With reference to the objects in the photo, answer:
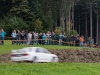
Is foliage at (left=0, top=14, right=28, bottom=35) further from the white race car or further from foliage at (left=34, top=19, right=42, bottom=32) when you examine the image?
the white race car

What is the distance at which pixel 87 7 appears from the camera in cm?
10175

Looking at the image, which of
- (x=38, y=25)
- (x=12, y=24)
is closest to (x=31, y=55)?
(x=12, y=24)

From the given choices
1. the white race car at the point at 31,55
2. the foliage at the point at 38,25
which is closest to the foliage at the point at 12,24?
the foliage at the point at 38,25

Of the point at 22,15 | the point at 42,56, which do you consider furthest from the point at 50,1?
the point at 42,56

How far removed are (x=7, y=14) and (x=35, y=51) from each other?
4049 cm

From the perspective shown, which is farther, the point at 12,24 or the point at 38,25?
the point at 38,25

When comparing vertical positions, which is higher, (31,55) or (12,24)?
(31,55)

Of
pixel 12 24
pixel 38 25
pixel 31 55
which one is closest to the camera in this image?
pixel 31 55

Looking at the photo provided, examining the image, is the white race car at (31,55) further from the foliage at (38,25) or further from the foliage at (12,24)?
the foliage at (38,25)

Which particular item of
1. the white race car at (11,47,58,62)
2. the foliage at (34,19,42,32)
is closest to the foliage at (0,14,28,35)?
the foliage at (34,19,42,32)

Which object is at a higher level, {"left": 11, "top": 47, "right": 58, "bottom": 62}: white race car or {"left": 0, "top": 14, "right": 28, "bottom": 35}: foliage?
{"left": 11, "top": 47, "right": 58, "bottom": 62}: white race car

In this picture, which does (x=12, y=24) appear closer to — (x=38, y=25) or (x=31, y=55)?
(x=38, y=25)

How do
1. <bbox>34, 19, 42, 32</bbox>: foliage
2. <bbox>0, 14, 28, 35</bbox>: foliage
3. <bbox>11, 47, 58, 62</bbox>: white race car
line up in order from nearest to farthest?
<bbox>11, 47, 58, 62</bbox>: white race car → <bbox>0, 14, 28, 35</bbox>: foliage → <bbox>34, 19, 42, 32</bbox>: foliage

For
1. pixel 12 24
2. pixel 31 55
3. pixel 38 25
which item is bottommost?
pixel 38 25
